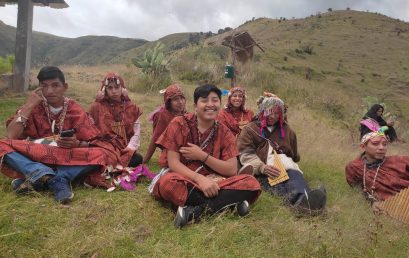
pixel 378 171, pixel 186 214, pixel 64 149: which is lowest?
pixel 186 214

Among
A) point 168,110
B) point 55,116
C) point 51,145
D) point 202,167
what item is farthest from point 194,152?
point 168,110

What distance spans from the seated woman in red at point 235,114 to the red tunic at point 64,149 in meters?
A: 1.89

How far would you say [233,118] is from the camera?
5.70m

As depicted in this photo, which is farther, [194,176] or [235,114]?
[235,114]

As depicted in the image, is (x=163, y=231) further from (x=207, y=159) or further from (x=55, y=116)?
(x=55, y=116)

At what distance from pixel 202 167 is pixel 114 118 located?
5.30 feet

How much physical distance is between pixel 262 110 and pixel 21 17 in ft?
23.5

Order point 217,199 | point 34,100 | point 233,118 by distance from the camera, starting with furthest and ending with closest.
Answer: point 233,118
point 34,100
point 217,199

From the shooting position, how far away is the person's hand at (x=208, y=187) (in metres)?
3.24

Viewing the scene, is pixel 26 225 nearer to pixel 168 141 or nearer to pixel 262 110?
pixel 168 141

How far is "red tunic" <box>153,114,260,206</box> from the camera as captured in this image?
331cm

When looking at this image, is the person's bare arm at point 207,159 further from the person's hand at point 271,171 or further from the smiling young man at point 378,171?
the smiling young man at point 378,171

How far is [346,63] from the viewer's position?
35.7 m

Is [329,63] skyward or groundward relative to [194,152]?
skyward
